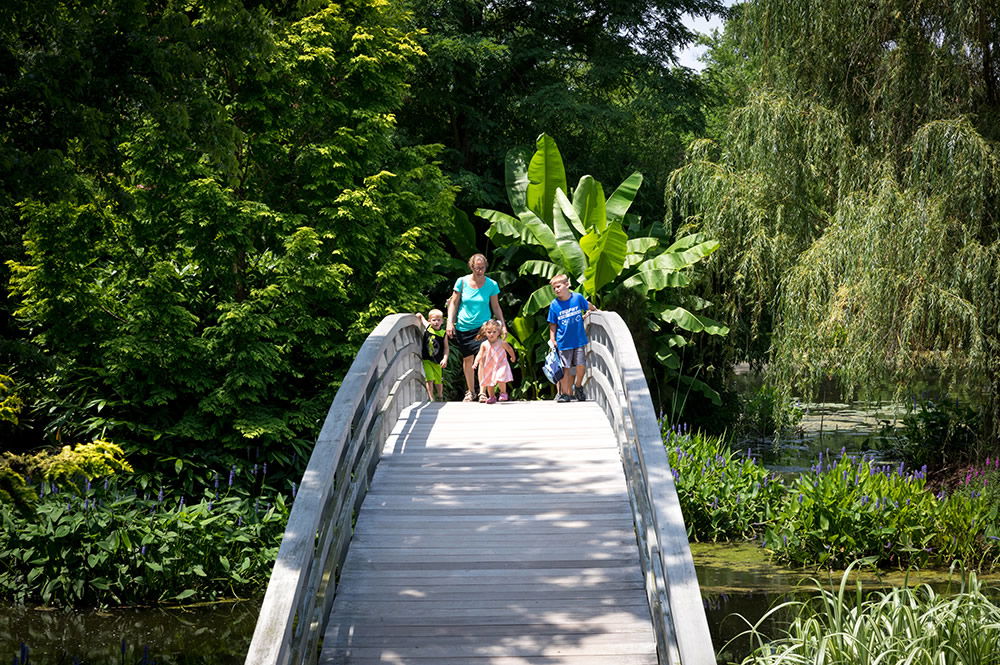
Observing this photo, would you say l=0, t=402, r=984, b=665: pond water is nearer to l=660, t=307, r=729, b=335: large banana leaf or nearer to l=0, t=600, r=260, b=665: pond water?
l=0, t=600, r=260, b=665: pond water

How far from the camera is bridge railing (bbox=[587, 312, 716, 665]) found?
520 cm

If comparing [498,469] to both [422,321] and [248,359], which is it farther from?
[248,359]

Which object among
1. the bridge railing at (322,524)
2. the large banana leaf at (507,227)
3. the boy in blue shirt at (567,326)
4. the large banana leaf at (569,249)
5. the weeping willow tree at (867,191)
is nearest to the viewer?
the bridge railing at (322,524)

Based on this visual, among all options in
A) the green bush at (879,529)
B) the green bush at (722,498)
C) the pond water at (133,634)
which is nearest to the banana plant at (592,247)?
the green bush at (722,498)

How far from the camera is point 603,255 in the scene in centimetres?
1625

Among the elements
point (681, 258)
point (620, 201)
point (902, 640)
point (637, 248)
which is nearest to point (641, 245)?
point (637, 248)

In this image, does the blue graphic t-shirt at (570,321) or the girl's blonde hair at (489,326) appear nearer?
the blue graphic t-shirt at (570,321)

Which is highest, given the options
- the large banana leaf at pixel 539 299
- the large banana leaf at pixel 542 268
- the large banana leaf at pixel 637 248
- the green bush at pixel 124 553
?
the large banana leaf at pixel 637 248

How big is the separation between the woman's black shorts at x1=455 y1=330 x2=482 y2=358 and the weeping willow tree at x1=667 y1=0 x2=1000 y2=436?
14.7 feet

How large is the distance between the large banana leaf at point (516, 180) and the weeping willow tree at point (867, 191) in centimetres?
327

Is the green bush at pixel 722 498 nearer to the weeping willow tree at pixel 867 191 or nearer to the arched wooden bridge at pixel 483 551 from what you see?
the weeping willow tree at pixel 867 191

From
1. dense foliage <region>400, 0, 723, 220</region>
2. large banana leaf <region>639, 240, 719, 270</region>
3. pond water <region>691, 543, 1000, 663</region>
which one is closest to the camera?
pond water <region>691, 543, 1000, 663</region>

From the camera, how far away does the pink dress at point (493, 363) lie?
39.2 ft

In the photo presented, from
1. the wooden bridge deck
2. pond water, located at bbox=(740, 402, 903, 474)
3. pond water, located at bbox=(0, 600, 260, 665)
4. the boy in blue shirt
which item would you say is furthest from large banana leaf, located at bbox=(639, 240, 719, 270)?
pond water, located at bbox=(0, 600, 260, 665)
